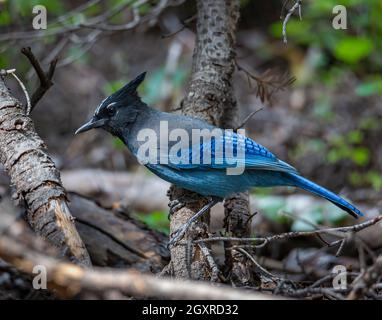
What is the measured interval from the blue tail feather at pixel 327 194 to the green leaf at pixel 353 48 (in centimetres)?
402

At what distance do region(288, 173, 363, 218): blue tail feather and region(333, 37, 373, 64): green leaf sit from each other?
4.02 metres

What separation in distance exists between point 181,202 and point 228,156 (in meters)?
0.42

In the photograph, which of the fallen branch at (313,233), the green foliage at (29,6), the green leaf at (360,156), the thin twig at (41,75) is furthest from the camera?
the green leaf at (360,156)

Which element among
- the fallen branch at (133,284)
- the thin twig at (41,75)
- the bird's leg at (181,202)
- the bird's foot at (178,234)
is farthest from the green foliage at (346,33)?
the fallen branch at (133,284)

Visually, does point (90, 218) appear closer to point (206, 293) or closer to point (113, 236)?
point (113, 236)

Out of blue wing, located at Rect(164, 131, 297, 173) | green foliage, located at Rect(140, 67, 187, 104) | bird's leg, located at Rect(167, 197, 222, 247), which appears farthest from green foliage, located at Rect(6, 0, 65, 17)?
bird's leg, located at Rect(167, 197, 222, 247)

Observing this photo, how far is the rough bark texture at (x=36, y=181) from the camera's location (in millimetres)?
2447

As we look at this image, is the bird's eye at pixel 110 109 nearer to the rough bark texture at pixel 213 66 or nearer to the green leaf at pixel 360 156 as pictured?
the rough bark texture at pixel 213 66

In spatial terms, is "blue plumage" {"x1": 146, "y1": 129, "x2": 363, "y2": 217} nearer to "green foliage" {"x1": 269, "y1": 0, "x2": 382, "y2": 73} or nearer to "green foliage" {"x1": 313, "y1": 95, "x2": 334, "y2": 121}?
"green foliage" {"x1": 313, "y1": 95, "x2": 334, "y2": 121}
